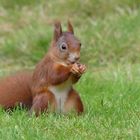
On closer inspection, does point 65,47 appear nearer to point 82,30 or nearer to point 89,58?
point 89,58

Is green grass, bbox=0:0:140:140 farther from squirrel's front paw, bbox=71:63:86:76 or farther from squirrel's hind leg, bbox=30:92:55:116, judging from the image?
squirrel's front paw, bbox=71:63:86:76

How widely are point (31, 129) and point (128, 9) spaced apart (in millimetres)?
5491

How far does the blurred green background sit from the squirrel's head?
3314mm

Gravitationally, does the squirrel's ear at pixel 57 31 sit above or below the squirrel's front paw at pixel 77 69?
above

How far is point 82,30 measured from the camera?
9133mm

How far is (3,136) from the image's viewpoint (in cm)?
439

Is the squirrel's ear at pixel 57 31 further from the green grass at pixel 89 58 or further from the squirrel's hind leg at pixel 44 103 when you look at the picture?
the green grass at pixel 89 58

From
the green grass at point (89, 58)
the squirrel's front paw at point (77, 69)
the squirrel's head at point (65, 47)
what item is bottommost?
the green grass at point (89, 58)

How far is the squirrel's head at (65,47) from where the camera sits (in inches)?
190

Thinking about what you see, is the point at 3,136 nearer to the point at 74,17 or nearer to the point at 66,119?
the point at 66,119

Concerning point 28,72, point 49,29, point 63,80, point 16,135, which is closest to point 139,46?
point 49,29

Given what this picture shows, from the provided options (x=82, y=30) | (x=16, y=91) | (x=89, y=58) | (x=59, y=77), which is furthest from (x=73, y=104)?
(x=82, y=30)

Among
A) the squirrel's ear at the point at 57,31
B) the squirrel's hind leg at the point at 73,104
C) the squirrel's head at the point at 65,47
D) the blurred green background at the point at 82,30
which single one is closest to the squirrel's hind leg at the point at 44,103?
the squirrel's hind leg at the point at 73,104

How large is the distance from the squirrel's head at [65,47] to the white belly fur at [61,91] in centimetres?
17
